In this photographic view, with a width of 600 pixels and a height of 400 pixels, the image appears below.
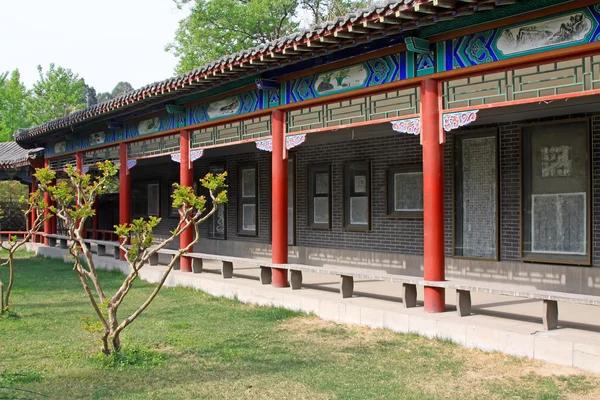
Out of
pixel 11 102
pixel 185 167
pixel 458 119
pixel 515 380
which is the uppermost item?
pixel 11 102

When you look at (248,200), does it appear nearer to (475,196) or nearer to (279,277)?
(279,277)

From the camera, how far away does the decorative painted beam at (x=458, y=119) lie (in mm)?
6801

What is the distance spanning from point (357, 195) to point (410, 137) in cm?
166

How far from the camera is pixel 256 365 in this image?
5.99m

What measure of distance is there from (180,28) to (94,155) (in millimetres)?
21106

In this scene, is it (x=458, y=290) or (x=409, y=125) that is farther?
(x=409, y=125)

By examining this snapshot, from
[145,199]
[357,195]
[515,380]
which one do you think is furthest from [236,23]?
[515,380]

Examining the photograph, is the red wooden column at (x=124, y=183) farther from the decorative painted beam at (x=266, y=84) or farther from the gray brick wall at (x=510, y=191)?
the gray brick wall at (x=510, y=191)

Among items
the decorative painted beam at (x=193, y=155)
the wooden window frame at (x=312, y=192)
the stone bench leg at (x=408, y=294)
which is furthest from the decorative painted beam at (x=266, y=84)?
the stone bench leg at (x=408, y=294)

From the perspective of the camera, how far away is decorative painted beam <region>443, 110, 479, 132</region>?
680 centimetres

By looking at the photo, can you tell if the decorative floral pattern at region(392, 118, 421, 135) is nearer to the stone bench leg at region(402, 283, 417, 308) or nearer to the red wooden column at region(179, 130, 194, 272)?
the stone bench leg at region(402, 283, 417, 308)

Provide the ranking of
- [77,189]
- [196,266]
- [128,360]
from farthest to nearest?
[196,266] → [77,189] → [128,360]

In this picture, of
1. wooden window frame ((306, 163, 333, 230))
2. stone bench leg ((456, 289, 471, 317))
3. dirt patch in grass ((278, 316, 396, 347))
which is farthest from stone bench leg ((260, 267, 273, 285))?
stone bench leg ((456, 289, 471, 317))

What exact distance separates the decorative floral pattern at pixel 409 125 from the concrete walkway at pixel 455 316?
2.17m
